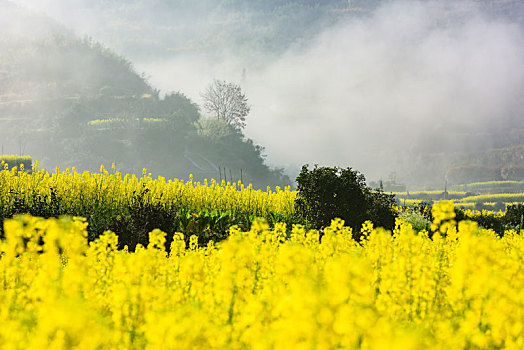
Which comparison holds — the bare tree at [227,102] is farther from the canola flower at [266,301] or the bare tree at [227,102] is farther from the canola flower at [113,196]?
the canola flower at [266,301]

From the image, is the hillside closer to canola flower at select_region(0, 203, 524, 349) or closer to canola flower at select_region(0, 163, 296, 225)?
canola flower at select_region(0, 163, 296, 225)

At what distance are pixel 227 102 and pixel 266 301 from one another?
47.3 metres

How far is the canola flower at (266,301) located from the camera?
2094 millimetres

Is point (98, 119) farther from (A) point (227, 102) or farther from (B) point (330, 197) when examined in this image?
(B) point (330, 197)

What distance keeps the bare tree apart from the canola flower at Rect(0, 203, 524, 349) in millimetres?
43785

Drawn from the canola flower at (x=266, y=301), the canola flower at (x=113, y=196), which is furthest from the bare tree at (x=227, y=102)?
the canola flower at (x=266, y=301)

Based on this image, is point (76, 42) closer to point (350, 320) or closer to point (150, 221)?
point (150, 221)

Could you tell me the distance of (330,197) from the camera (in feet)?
35.8

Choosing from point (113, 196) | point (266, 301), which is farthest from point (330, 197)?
point (266, 301)

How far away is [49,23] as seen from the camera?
66.4 metres

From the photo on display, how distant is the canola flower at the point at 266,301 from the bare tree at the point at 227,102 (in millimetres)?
43785

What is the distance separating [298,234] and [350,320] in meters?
3.48

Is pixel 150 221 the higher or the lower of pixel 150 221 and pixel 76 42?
the lower

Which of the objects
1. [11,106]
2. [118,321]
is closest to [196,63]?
[11,106]
